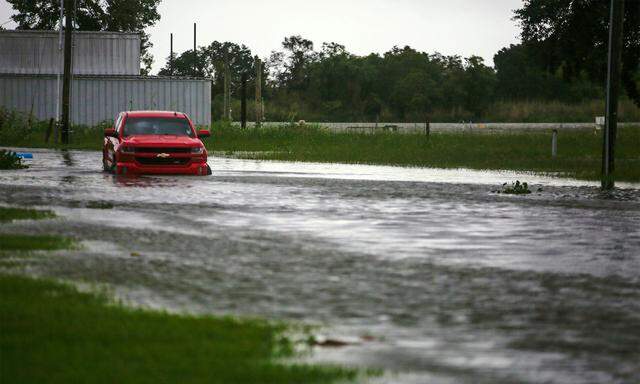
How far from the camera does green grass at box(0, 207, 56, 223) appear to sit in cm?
1805

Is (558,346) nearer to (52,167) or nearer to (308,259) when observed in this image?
(308,259)

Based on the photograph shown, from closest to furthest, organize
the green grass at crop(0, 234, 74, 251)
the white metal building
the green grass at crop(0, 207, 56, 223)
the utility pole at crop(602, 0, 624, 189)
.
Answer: the green grass at crop(0, 234, 74, 251) → the green grass at crop(0, 207, 56, 223) → the utility pole at crop(602, 0, 624, 189) → the white metal building

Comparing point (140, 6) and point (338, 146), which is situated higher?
point (140, 6)

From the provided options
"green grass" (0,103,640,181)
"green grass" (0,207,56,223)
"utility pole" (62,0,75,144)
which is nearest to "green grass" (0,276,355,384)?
"green grass" (0,207,56,223)

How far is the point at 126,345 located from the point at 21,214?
10.6 meters

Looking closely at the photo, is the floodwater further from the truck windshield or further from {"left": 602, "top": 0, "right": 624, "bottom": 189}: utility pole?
{"left": 602, "top": 0, "right": 624, "bottom": 189}: utility pole

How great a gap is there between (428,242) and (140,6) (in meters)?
84.5

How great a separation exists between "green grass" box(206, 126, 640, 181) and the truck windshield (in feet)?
32.8

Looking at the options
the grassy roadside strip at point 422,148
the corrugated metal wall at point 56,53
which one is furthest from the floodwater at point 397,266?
the corrugated metal wall at point 56,53

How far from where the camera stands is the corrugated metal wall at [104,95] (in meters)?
72.7

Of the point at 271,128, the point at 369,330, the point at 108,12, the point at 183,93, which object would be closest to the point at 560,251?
the point at 369,330

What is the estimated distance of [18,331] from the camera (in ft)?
A: 29.1

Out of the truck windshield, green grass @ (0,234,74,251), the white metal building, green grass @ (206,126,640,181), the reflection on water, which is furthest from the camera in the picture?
the white metal building

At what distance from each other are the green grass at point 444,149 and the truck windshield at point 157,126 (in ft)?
32.8
